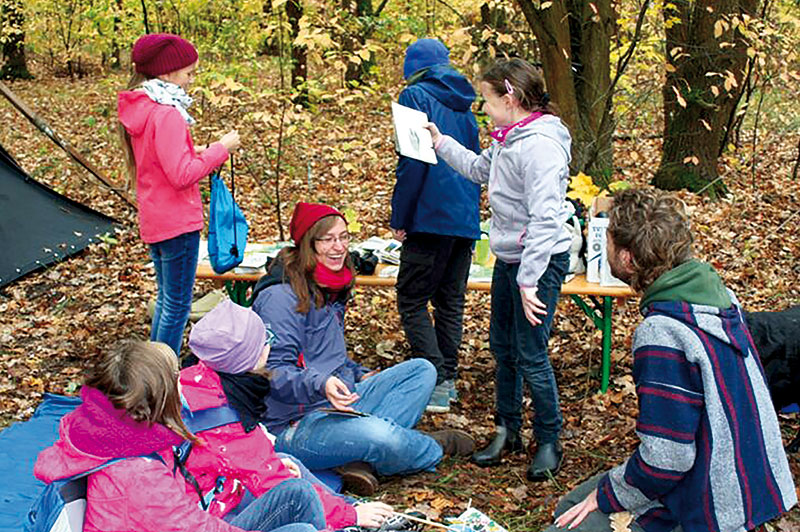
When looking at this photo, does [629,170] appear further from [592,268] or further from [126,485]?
[126,485]

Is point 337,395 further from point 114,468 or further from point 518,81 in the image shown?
point 518,81

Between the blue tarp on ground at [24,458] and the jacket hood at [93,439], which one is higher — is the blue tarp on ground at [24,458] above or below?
below

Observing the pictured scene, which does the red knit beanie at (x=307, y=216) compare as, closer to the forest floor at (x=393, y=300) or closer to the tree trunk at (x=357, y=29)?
the forest floor at (x=393, y=300)

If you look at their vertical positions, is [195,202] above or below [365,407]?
above

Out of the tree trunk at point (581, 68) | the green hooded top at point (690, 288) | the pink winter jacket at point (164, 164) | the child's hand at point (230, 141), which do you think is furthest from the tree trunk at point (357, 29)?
the green hooded top at point (690, 288)

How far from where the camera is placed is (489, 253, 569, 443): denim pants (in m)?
3.74

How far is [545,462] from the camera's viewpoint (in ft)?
12.8

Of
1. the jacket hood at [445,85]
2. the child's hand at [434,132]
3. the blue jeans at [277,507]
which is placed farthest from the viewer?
the jacket hood at [445,85]

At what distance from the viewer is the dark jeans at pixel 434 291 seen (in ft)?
14.7

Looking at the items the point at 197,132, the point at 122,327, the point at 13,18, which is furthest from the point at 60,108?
the point at 122,327

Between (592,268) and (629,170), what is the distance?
497 centimetres

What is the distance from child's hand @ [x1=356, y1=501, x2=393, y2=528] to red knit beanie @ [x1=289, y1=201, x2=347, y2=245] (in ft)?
4.36

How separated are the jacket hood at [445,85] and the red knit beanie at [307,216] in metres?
0.88

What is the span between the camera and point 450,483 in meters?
3.87
